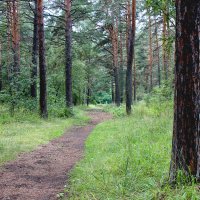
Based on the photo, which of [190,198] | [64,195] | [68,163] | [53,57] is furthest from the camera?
[53,57]

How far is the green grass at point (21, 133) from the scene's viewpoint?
8.52 metres

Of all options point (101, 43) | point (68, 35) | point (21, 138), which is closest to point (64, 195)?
point (21, 138)

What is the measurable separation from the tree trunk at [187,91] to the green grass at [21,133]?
4.55 m

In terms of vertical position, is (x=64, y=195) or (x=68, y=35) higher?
(x=68, y=35)

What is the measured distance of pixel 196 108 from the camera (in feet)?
13.3

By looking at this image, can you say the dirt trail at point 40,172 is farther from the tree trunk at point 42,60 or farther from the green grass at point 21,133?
the tree trunk at point 42,60

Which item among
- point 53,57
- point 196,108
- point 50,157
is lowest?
point 50,157

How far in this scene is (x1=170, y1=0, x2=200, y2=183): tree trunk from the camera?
13.1ft

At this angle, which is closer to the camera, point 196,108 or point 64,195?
point 196,108

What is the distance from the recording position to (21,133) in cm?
1109

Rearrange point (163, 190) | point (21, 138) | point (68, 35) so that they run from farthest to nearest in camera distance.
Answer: point (68, 35), point (21, 138), point (163, 190)

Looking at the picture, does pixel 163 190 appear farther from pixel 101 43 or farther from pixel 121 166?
pixel 101 43

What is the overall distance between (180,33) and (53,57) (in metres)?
25.3

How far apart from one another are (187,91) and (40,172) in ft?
12.5
